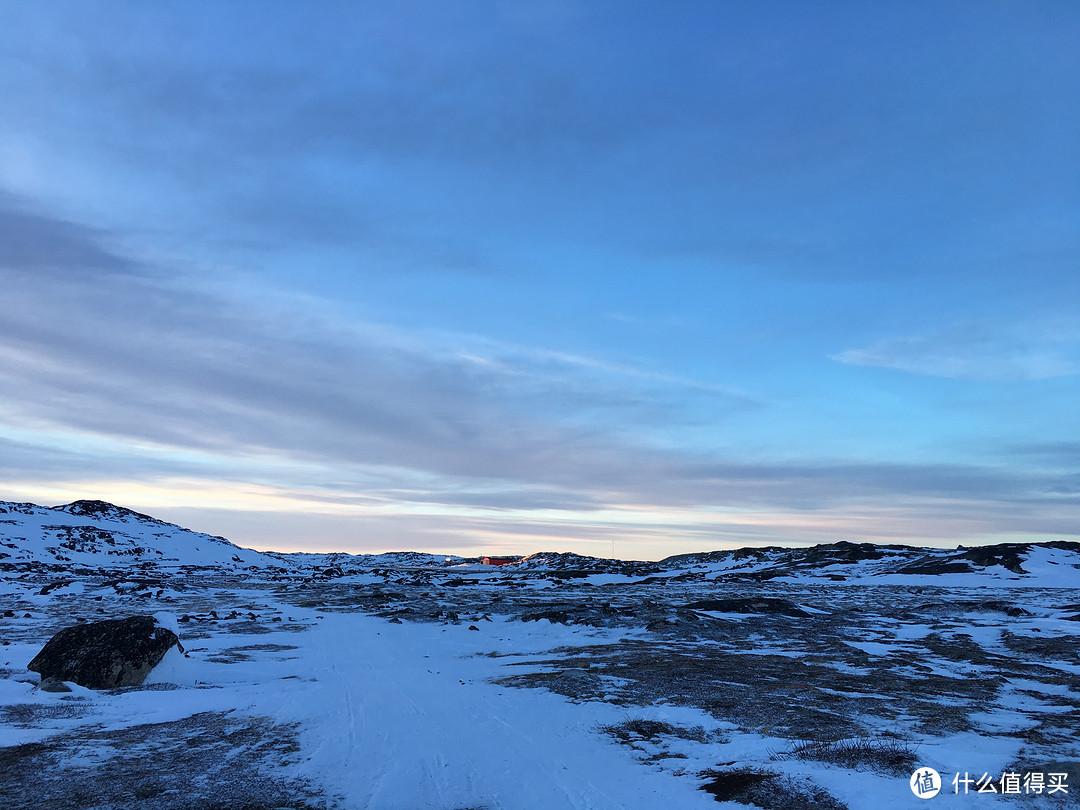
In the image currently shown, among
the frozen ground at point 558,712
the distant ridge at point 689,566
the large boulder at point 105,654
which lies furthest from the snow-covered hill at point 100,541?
the large boulder at point 105,654

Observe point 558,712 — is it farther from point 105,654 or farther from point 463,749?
point 105,654

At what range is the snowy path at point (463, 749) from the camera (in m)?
7.48

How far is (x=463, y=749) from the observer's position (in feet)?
30.5

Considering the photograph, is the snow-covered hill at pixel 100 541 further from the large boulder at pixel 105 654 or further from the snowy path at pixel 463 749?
the snowy path at pixel 463 749

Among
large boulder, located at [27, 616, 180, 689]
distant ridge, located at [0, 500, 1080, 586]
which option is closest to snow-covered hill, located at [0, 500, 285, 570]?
distant ridge, located at [0, 500, 1080, 586]

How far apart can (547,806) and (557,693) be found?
5.89m

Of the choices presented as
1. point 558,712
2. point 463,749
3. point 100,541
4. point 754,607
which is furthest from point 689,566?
point 463,749

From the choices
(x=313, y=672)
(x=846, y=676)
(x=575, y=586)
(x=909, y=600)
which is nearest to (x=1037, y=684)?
(x=846, y=676)

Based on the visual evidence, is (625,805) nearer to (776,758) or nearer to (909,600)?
(776,758)

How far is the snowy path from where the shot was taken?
7480 millimetres

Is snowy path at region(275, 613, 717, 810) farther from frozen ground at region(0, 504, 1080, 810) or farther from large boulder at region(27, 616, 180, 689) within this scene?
large boulder at region(27, 616, 180, 689)

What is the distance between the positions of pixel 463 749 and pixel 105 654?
30.2 ft

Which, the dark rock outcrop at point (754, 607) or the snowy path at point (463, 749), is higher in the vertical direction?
the snowy path at point (463, 749)

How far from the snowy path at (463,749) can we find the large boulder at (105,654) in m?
3.83
